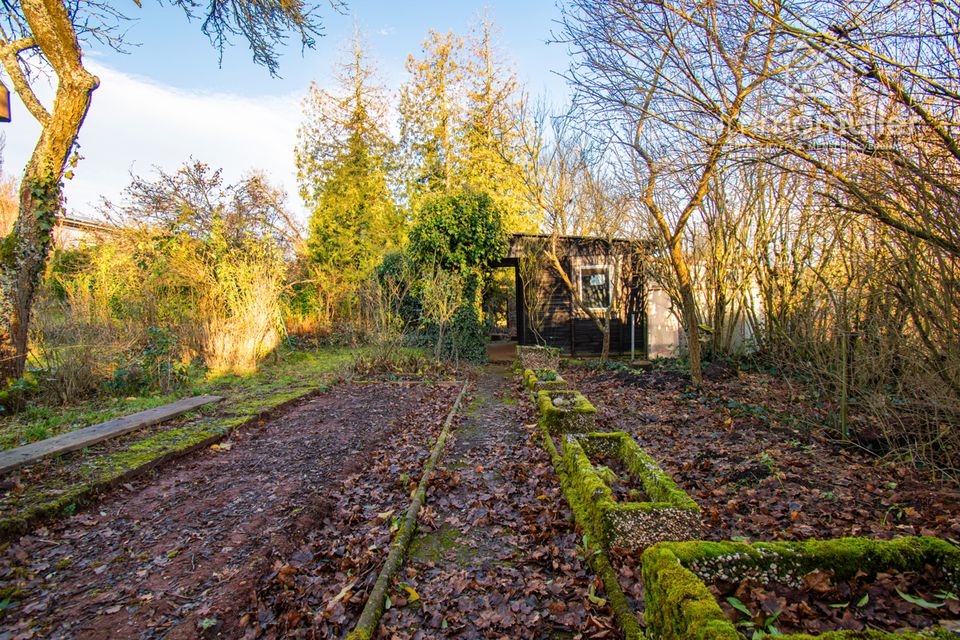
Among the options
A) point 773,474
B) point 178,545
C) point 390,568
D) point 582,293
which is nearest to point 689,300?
point 773,474

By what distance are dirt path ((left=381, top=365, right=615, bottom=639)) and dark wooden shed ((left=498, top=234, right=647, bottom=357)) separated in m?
9.24

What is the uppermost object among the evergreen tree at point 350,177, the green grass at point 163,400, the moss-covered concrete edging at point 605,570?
the evergreen tree at point 350,177

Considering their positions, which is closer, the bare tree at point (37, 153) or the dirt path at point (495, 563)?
the dirt path at point (495, 563)

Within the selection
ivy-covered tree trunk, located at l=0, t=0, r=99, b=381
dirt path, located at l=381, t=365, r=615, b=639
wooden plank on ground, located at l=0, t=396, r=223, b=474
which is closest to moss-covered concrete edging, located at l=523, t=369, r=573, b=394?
dirt path, located at l=381, t=365, r=615, b=639

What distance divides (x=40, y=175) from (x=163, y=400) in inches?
158

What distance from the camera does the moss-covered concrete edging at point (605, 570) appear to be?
7.56 ft

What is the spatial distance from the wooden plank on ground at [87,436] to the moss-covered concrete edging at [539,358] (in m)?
6.94

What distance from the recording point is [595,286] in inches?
561

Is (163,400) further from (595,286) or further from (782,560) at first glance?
(595,286)

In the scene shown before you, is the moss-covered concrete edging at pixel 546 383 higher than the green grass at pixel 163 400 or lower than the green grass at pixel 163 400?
higher

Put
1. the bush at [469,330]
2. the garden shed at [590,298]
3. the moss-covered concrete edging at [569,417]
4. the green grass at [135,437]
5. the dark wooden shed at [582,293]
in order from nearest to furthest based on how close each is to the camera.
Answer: the green grass at [135,437] → the moss-covered concrete edging at [569,417] → the bush at [469,330] → the garden shed at [590,298] → the dark wooden shed at [582,293]

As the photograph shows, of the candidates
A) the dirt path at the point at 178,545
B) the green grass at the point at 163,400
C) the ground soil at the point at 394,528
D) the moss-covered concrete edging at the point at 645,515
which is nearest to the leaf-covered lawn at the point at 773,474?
the ground soil at the point at 394,528

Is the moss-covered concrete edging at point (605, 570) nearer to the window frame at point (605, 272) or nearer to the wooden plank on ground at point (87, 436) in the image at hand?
the wooden plank on ground at point (87, 436)

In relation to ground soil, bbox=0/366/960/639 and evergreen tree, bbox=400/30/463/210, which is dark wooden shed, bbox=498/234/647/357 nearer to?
ground soil, bbox=0/366/960/639
